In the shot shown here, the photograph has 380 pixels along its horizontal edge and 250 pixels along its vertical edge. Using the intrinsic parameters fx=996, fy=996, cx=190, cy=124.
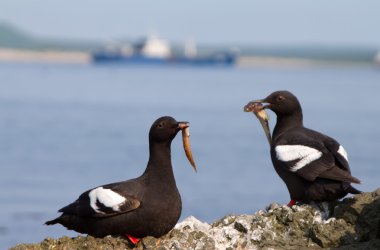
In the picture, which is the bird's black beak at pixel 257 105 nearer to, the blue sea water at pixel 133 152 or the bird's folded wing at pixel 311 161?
the bird's folded wing at pixel 311 161

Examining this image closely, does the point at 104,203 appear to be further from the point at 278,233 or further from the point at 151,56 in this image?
the point at 151,56

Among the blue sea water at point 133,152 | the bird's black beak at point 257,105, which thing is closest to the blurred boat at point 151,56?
the blue sea water at point 133,152

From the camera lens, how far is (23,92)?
6431cm

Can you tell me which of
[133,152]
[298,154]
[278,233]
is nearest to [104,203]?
[278,233]

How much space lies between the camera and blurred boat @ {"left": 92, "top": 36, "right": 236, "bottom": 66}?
137875mm

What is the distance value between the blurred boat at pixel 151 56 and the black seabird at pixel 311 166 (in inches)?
4998

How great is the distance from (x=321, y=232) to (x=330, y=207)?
2.40ft

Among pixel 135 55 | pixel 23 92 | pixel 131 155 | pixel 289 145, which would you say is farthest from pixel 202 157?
pixel 135 55

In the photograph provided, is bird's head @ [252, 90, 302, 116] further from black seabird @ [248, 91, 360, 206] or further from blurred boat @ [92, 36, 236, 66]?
blurred boat @ [92, 36, 236, 66]

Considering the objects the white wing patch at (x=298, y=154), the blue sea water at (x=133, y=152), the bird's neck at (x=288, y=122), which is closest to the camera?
the white wing patch at (x=298, y=154)

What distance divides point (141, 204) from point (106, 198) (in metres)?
0.29

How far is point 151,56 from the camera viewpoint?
138250 millimetres

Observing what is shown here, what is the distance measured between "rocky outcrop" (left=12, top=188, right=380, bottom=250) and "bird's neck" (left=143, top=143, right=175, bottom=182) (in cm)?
43

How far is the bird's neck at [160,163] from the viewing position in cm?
801
